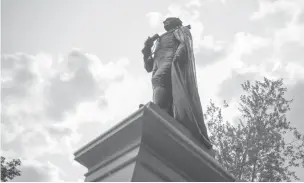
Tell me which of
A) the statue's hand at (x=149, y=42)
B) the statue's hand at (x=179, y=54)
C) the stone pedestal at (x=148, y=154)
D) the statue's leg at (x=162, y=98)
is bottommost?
the stone pedestal at (x=148, y=154)

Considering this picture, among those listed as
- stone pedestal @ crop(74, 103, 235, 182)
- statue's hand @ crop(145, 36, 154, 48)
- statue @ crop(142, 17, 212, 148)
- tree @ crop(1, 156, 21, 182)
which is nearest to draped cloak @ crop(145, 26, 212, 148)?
statue @ crop(142, 17, 212, 148)

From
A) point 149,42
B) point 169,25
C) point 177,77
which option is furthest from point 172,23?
point 177,77

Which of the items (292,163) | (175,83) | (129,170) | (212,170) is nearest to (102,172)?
(129,170)

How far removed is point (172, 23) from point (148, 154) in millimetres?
3338

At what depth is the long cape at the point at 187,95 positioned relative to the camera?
4.42 meters

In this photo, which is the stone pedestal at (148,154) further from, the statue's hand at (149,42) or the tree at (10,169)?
the tree at (10,169)

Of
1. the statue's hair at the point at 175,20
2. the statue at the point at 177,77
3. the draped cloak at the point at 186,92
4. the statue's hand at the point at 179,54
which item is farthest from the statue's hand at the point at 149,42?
the statue's hair at the point at 175,20

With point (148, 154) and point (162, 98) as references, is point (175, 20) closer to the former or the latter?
point (162, 98)

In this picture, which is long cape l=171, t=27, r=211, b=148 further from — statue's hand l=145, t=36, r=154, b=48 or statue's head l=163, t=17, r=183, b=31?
statue's head l=163, t=17, r=183, b=31

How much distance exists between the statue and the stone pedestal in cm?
83

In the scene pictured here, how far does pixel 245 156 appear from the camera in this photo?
38.7ft

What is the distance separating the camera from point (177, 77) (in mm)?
4703

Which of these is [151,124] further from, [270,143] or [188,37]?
[270,143]

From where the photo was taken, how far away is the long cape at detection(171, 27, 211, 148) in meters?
4.42
